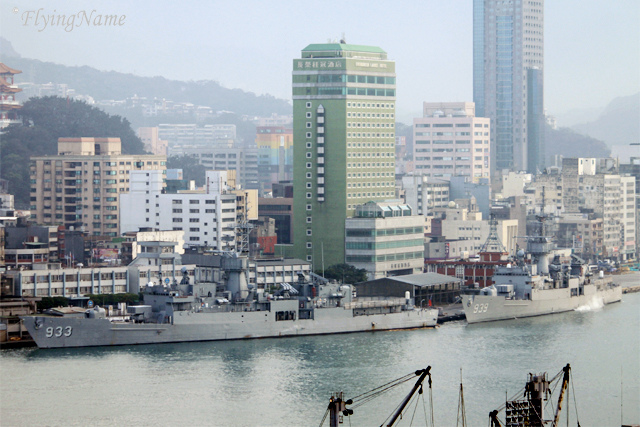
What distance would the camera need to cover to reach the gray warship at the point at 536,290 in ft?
190

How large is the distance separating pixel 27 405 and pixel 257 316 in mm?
15345

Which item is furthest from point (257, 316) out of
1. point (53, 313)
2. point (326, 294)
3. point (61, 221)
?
point (61, 221)

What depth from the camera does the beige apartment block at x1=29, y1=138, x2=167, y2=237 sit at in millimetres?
87938

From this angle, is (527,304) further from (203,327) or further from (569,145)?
(569,145)

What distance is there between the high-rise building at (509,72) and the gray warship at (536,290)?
84700 mm

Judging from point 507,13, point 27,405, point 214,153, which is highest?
point 507,13

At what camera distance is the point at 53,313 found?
50.7 meters

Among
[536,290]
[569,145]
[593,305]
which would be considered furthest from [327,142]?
[569,145]

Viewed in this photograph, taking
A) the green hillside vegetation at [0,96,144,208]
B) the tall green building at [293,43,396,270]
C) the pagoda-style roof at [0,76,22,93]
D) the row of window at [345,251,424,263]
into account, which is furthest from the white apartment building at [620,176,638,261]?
the pagoda-style roof at [0,76,22,93]

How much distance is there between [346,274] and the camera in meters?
66.4

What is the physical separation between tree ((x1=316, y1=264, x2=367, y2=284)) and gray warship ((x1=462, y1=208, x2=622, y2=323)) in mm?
6407

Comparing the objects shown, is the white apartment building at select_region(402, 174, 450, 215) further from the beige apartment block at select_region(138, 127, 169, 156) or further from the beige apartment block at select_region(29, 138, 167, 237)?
the beige apartment block at select_region(138, 127, 169, 156)

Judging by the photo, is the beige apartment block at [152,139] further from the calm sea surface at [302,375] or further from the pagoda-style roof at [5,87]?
the calm sea surface at [302,375]

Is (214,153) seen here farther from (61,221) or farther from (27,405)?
(27,405)
